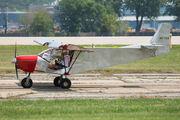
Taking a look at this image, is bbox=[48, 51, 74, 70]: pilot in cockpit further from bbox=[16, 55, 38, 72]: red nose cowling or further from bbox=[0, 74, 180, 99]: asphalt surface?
Result: bbox=[0, 74, 180, 99]: asphalt surface

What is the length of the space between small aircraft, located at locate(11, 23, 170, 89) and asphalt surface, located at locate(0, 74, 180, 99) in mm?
791

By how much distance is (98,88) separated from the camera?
43.2 feet

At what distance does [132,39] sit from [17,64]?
31.9 metres

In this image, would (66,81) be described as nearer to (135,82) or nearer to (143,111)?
(135,82)

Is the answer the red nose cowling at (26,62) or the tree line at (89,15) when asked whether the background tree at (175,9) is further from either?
the red nose cowling at (26,62)

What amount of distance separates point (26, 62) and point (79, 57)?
8.79ft

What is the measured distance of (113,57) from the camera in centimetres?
1388

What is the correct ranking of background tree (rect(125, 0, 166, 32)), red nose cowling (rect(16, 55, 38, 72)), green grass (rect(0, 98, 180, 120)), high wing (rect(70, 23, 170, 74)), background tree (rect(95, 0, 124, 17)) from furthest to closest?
background tree (rect(95, 0, 124, 17)) < background tree (rect(125, 0, 166, 32)) < high wing (rect(70, 23, 170, 74)) < red nose cowling (rect(16, 55, 38, 72)) < green grass (rect(0, 98, 180, 120))

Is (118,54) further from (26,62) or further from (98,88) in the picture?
(26,62)

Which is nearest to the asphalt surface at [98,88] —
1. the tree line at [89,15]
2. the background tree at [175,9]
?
the tree line at [89,15]

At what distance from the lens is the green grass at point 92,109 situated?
787 centimetres

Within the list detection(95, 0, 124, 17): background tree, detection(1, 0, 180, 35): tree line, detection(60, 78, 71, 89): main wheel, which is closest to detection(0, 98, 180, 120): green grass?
detection(60, 78, 71, 89): main wheel

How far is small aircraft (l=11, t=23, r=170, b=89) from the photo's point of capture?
1258 centimetres

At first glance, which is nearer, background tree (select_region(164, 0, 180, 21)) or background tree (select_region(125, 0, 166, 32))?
background tree (select_region(164, 0, 180, 21))
